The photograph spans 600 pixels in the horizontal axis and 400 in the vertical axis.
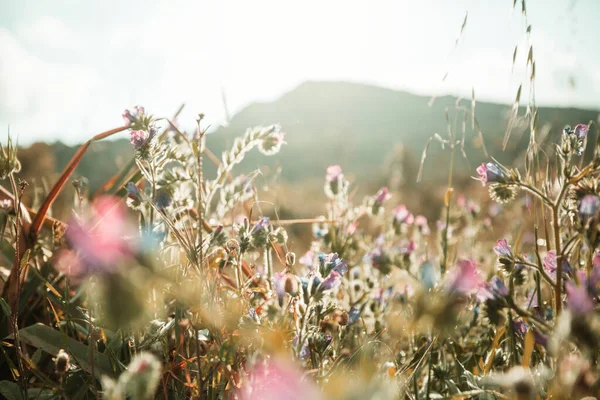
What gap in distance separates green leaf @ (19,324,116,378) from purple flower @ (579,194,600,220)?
1.04m

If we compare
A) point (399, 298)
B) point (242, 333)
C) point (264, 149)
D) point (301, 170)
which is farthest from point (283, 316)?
point (301, 170)

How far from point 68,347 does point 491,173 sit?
1059 mm

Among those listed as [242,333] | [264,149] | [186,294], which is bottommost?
[242,333]

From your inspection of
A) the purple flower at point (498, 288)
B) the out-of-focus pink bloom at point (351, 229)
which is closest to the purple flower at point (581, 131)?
the purple flower at point (498, 288)

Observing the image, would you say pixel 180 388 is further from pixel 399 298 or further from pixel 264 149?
pixel 399 298

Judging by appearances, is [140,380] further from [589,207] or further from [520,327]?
[520,327]

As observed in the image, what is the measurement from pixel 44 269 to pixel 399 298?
123 centimetres

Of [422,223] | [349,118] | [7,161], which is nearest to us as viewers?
[7,161]

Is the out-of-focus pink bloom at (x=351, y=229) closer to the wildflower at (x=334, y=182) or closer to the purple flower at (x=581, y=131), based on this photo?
the wildflower at (x=334, y=182)

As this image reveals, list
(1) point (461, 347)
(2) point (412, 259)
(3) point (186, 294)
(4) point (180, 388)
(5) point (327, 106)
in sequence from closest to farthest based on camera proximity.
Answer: (3) point (186, 294)
(4) point (180, 388)
(1) point (461, 347)
(2) point (412, 259)
(5) point (327, 106)

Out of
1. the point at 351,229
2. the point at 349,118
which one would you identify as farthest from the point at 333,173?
the point at 349,118

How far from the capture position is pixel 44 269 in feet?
4.61

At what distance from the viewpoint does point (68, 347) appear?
100 cm

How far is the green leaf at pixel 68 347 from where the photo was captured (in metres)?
1.01
